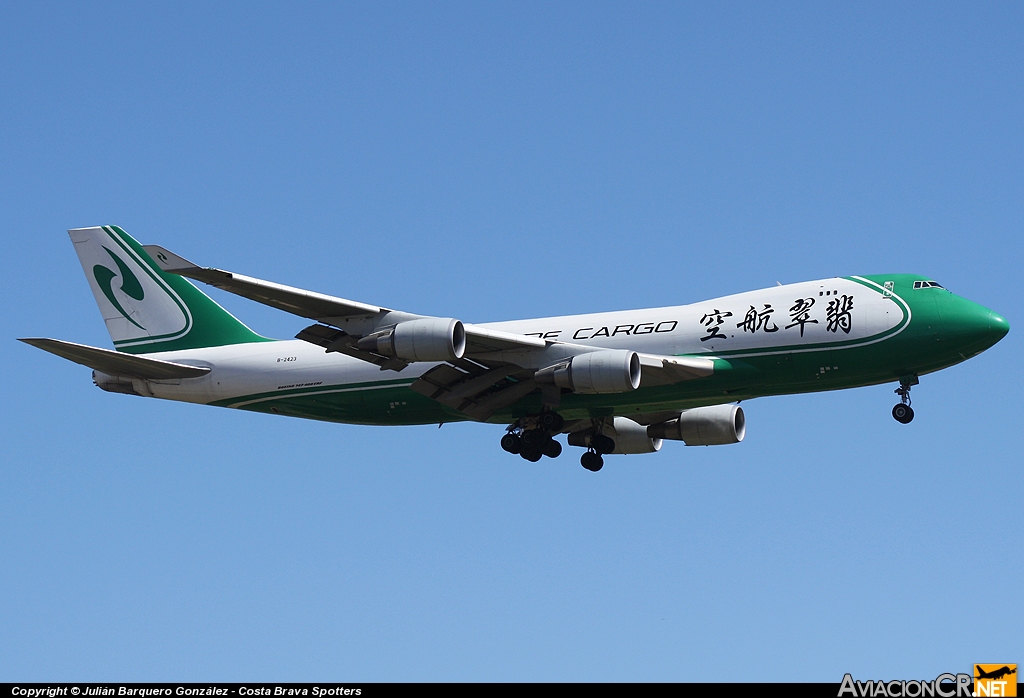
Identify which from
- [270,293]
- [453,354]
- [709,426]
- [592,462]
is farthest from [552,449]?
[270,293]

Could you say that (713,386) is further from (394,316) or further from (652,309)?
(394,316)

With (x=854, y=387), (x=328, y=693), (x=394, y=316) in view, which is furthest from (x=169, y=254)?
(x=854, y=387)

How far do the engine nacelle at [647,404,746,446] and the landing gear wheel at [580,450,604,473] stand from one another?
9.54 feet

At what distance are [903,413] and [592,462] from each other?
1065 cm

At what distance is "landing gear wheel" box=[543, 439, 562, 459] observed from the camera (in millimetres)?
42719

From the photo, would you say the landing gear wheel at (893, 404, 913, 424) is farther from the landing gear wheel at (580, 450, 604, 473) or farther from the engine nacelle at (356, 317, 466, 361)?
the engine nacelle at (356, 317, 466, 361)

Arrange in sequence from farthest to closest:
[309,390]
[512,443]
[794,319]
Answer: [309,390]
[512,443]
[794,319]

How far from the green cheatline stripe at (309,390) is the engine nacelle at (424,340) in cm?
510

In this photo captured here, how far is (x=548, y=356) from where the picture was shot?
40875 mm

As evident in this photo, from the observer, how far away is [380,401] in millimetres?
43938

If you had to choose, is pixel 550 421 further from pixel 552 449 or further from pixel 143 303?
pixel 143 303

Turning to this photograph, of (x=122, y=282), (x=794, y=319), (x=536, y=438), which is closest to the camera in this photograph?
(x=794, y=319)

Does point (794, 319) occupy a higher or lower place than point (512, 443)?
higher

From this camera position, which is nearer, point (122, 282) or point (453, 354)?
point (453, 354)
